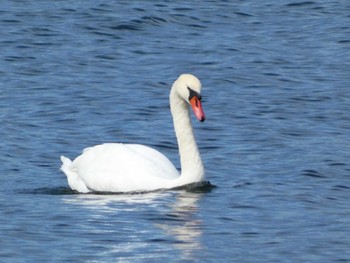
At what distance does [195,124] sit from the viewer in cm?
1758

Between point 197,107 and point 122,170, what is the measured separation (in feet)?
3.15

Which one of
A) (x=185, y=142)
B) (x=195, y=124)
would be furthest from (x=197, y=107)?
(x=195, y=124)

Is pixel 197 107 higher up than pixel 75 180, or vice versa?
pixel 197 107

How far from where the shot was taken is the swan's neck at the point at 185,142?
46.4 ft

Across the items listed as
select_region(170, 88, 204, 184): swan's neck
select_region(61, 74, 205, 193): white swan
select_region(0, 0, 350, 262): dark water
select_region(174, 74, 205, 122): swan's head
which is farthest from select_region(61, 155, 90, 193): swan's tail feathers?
select_region(174, 74, 205, 122): swan's head

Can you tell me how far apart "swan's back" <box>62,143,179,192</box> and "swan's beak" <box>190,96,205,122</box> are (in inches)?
27.9

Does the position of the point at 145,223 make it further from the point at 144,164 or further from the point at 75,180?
→ the point at 75,180

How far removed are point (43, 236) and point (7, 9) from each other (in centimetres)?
1343

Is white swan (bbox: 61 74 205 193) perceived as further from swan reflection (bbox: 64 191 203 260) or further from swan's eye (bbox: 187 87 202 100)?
swan reflection (bbox: 64 191 203 260)

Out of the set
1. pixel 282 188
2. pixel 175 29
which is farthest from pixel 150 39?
pixel 282 188

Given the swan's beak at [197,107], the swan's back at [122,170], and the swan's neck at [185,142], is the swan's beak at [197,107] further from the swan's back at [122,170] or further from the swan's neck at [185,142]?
the swan's back at [122,170]

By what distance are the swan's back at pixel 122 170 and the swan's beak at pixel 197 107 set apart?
2.33ft

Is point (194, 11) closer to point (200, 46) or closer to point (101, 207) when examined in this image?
point (200, 46)

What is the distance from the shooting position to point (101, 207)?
1317 centimetres
